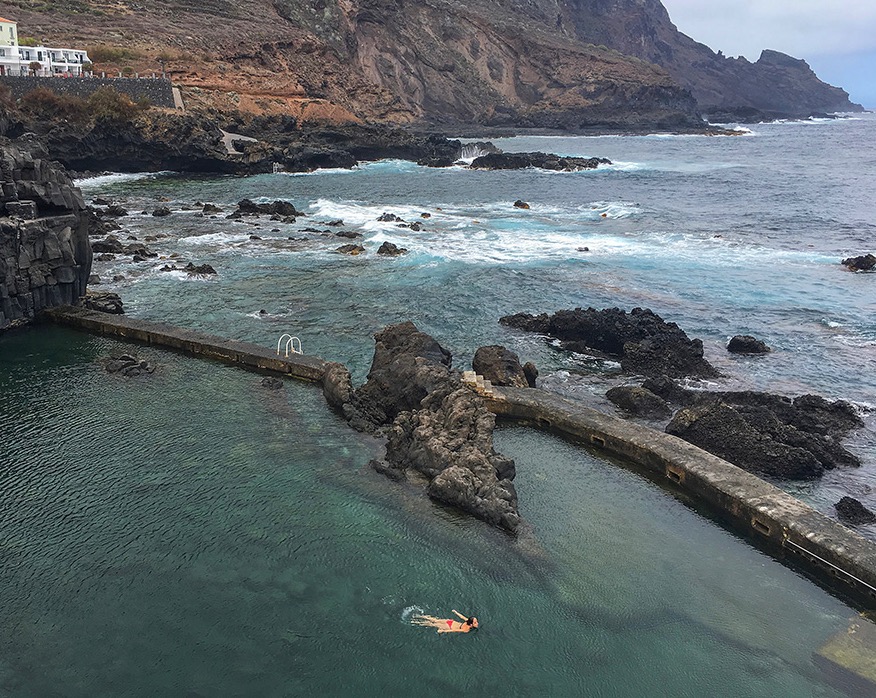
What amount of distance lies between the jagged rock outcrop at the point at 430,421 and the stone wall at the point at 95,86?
7180 cm

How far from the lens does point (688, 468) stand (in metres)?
18.9

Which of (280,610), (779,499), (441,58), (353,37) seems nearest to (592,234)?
(779,499)

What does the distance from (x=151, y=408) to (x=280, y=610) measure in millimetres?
10032

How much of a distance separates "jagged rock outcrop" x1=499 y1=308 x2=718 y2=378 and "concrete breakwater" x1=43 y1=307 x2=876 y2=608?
632cm

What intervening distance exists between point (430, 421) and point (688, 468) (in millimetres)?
6540

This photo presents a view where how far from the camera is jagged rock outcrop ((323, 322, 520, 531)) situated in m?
17.3

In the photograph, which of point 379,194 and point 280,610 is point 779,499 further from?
point 379,194

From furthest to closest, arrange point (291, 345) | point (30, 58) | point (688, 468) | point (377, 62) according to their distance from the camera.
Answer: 1. point (377, 62)
2. point (30, 58)
3. point (291, 345)
4. point (688, 468)

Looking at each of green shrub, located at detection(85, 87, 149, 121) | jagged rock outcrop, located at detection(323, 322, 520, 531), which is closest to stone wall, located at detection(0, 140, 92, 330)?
jagged rock outcrop, located at detection(323, 322, 520, 531)

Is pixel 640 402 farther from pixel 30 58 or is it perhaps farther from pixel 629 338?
pixel 30 58

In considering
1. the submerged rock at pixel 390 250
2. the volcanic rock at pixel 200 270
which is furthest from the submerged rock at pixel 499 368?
the submerged rock at pixel 390 250

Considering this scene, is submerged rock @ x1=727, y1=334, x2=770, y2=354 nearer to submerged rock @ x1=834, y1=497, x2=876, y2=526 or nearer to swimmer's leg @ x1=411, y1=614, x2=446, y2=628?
submerged rock @ x1=834, y1=497, x2=876, y2=526

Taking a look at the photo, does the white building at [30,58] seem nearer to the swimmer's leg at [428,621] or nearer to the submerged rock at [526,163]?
the submerged rock at [526,163]

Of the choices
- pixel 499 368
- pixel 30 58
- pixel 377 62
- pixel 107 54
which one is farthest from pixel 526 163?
pixel 499 368
